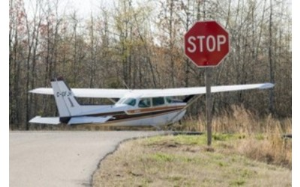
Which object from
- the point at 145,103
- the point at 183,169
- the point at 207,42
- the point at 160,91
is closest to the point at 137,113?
the point at 145,103

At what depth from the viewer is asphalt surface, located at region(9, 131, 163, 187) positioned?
489 centimetres

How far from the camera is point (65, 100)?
1458 centimetres

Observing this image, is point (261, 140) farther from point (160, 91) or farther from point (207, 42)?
point (160, 91)

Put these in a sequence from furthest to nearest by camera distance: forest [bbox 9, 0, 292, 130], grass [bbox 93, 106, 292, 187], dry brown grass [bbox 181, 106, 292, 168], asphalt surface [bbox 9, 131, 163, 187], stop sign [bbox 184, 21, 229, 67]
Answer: forest [bbox 9, 0, 292, 130], dry brown grass [bbox 181, 106, 292, 168], stop sign [bbox 184, 21, 229, 67], grass [bbox 93, 106, 292, 187], asphalt surface [bbox 9, 131, 163, 187]

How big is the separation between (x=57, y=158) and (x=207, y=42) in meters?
2.36

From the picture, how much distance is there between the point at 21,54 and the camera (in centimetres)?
1739

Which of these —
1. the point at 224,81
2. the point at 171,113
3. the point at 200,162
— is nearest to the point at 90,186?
the point at 200,162

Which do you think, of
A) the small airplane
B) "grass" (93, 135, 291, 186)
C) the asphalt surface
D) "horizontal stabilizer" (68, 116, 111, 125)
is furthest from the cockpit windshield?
"grass" (93, 135, 291, 186)

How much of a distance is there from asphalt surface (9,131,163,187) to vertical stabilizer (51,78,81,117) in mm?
5898

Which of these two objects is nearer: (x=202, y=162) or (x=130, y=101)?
(x=202, y=162)

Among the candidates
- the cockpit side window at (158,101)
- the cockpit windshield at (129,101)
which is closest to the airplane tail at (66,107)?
the cockpit windshield at (129,101)

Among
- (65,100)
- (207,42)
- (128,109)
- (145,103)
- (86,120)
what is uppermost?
(207,42)

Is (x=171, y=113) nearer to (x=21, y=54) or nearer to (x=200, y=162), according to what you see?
(x=21, y=54)

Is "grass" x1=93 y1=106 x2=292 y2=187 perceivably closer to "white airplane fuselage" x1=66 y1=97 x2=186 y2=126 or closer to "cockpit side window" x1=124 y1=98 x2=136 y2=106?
"white airplane fuselage" x1=66 y1=97 x2=186 y2=126
